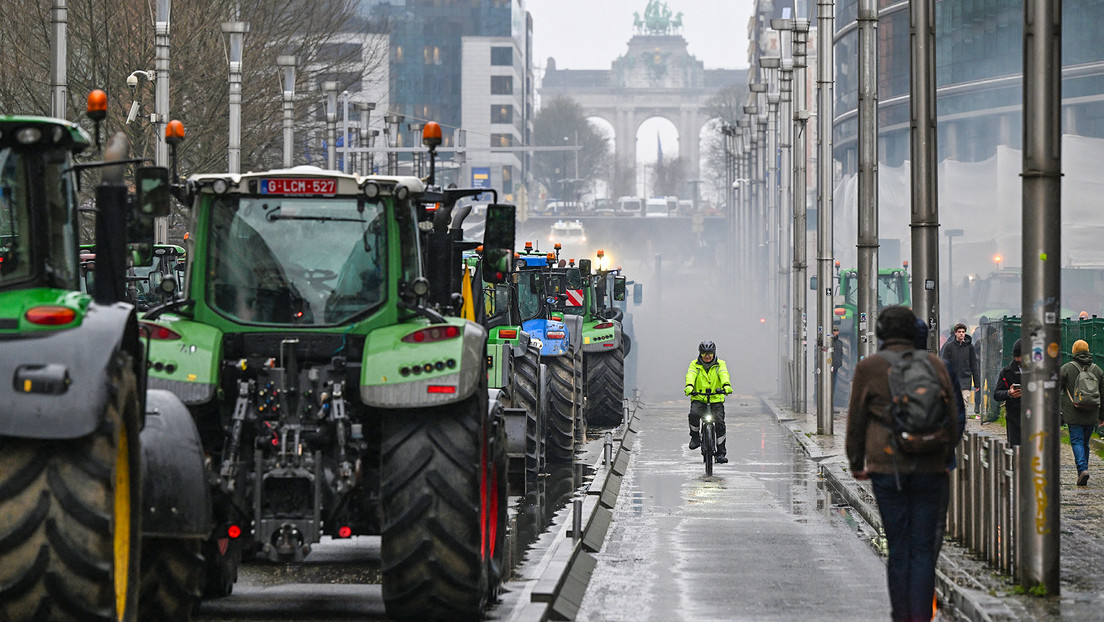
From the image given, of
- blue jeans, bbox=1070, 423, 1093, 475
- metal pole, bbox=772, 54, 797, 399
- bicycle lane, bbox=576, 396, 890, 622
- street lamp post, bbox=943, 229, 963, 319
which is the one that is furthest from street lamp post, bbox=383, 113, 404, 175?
blue jeans, bbox=1070, 423, 1093, 475

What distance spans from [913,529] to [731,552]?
6496mm

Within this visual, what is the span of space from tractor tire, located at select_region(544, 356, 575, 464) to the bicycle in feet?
6.16

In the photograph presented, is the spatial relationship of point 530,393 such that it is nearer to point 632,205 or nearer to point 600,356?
point 600,356

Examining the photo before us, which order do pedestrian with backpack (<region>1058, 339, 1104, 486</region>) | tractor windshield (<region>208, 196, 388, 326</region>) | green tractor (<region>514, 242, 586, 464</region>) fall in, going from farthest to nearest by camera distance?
green tractor (<region>514, 242, 586, 464</region>), pedestrian with backpack (<region>1058, 339, 1104, 486</region>), tractor windshield (<region>208, 196, 388, 326</region>)

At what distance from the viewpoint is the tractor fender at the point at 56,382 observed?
24.6ft

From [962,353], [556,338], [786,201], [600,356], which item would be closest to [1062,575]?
[556,338]

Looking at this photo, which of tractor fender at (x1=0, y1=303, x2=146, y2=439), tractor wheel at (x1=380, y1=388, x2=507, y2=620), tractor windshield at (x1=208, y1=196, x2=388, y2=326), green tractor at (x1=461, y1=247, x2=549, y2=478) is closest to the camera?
tractor fender at (x1=0, y1=303, x2=146, y2=439)

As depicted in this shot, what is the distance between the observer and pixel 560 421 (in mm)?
26641

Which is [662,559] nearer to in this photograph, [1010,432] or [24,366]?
[1010,432]

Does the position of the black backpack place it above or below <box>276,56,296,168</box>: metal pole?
below

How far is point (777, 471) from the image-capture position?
87.8ft

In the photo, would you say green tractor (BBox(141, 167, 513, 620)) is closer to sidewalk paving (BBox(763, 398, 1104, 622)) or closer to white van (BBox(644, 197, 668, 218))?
sidewalk paving (BBox(763, 398, 1104, 622))

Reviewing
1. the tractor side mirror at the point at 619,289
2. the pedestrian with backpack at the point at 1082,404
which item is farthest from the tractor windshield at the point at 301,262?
the tractor side mirror at the point at 619,289

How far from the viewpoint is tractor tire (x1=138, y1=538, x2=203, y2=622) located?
10336mm
